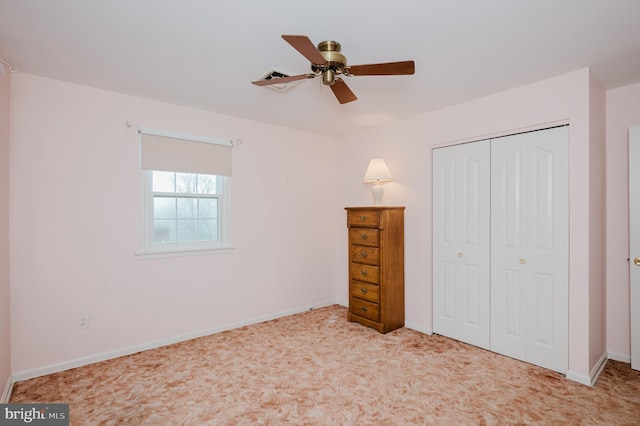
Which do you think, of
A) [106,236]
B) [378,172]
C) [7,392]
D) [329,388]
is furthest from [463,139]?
[7,392]

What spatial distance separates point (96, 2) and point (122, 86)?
4.17 feet

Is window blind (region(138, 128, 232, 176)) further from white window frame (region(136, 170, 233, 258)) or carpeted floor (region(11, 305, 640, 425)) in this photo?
carpeted floor (region(11, 305, 640, 425))

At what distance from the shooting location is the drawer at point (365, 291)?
12.2ft

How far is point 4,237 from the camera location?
7.97 ft

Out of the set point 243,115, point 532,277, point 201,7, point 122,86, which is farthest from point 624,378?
point 122,86

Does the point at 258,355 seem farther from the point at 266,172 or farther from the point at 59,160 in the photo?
the point at 59,160

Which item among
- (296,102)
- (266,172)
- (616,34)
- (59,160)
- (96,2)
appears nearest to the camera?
(96,2)

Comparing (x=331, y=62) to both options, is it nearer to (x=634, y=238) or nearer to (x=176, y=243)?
(x=176, y=243)

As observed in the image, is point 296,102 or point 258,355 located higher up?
point 296,102

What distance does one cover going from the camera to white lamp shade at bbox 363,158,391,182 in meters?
3.84

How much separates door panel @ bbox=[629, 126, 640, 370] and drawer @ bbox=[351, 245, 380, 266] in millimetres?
2180

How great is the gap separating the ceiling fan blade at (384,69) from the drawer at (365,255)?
2.13 m

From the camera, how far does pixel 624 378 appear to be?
2611mm

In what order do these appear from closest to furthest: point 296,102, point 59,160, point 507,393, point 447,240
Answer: point 507,393, point 59,160, point 296,102, point 447,240
